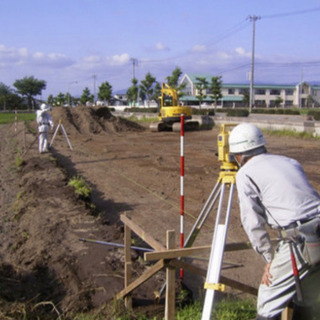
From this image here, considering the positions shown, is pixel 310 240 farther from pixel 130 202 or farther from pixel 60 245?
pixel 130 202

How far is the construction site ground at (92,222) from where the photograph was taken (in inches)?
194

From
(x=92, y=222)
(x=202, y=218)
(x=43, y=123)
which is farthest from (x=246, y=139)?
(x=43, y=123)

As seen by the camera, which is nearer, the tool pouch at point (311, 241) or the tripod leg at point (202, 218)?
the tool pouch at point (311, 241)

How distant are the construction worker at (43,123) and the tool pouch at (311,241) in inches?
554

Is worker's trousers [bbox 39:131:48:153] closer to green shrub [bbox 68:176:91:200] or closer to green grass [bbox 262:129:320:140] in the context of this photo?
green shrub [bbox 68:176:91:200]

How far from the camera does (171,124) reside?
29078 mm

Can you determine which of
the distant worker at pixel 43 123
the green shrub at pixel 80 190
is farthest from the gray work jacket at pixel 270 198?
the distant worker at pixel 43 123

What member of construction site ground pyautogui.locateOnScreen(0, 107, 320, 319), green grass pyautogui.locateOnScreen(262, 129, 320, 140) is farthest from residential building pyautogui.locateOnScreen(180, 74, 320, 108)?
construction site ground pyautogui.locateOnScreen(0, 107, 320, 319)

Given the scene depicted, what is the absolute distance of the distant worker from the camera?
15955 mm

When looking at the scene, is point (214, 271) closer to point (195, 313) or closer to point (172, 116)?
point (195, 313)

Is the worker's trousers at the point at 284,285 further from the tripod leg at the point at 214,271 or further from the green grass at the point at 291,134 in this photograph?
the green grass at the point at 291,134

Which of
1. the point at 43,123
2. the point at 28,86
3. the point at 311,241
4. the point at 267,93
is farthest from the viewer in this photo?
the point at 28,86

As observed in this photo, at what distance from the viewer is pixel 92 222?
735 cm

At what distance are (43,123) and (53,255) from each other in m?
10.9
